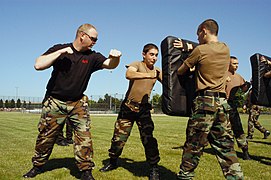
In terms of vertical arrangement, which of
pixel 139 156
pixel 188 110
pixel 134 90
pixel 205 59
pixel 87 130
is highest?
pixel 205 59

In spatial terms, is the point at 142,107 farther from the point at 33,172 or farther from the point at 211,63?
the point at 33,172

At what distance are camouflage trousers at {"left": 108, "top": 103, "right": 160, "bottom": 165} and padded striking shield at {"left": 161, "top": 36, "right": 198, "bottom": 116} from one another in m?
0.82

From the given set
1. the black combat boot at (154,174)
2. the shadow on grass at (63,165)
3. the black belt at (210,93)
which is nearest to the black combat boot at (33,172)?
the shadow on grass at (63,165)

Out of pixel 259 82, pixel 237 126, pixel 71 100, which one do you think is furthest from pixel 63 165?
pixel 259 82

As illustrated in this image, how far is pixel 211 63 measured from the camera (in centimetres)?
409

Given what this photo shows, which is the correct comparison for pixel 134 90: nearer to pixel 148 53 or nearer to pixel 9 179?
pixel 148 53

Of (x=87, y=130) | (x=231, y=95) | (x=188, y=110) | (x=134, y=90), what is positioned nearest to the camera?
(x=188, y=110)

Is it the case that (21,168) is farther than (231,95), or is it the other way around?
(231,95)

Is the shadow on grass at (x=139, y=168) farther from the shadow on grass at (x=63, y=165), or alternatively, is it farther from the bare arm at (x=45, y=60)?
the bare arm at (x=45, y=60)

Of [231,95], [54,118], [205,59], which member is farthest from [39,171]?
[231,95]

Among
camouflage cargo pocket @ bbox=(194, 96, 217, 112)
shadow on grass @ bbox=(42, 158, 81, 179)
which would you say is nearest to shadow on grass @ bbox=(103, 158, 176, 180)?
shadow on grass @ bbox=(42, 158, 81, 179)

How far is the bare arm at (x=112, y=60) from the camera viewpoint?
5008 millimetres

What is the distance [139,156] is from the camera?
7293 mm

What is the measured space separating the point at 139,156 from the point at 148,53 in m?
3.00
